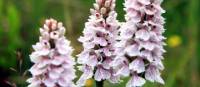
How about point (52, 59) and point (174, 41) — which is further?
point (174, 41)

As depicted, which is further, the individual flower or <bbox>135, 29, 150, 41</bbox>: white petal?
the individual flower

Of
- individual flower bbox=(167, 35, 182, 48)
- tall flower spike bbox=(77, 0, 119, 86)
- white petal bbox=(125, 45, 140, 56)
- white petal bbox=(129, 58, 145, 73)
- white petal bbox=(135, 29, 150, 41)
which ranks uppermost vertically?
individual flower bbox=(167, 35, 182, 48)

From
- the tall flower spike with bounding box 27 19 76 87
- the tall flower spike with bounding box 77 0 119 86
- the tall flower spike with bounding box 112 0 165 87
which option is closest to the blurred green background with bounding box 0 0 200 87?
the tall flower spike with bounding box 77 0 119 86

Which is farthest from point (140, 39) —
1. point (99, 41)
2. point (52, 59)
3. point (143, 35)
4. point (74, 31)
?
point (74, 31)

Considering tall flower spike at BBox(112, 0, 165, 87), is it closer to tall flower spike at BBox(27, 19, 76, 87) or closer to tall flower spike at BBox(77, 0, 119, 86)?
tall flower spike at BBox(77, 0, 119, 86)

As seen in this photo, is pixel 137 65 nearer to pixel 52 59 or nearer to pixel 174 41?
pixel 52 59

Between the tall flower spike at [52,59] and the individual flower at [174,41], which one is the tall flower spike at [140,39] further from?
the individual flower at [174,41]

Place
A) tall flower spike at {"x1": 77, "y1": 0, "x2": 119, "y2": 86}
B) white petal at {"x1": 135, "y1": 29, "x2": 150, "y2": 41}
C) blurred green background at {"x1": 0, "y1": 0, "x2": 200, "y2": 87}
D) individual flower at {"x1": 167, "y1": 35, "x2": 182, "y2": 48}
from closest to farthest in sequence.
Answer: white petal at {"x1": 135, "y1": 29, "x2": 150, "y2": 41} → tall flower spike at {"x1": 77, "y1": 0, "x2": 119, "y2": 86} → blurred green background at {"x1": 0, "y1": 0, "x2": 200, "y2": 87} → individual flower at {"x1": 167, "y1": 35, "x2": 182, "y2": 48}
